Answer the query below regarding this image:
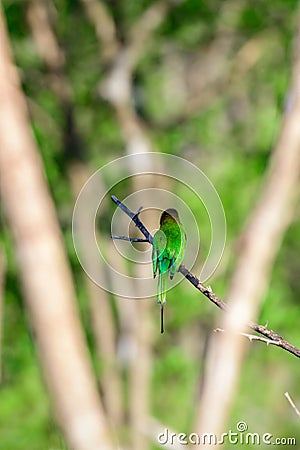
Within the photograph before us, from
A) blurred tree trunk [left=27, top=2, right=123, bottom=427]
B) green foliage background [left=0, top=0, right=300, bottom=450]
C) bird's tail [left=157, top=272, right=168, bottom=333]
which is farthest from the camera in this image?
green foliage background [left=0, top=0, right=300, bottom=450]

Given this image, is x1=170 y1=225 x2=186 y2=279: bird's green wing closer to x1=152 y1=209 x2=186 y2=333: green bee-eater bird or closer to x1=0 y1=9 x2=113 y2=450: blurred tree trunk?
x1=152 y1=209 x2=186 y2=333: green bee-eater bird

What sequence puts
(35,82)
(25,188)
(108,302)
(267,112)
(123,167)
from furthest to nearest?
(108,302), (267,112), (35,82), (123,167), (25,188)

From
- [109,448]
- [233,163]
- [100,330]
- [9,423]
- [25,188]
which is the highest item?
[233,163]

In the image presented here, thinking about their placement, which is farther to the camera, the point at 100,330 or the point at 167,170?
the point at 100,330

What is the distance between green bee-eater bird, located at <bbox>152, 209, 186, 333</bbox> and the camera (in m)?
1.01

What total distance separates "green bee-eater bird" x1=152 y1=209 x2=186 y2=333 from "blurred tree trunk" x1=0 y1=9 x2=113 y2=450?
1837mm

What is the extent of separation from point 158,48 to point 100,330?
7.42ft

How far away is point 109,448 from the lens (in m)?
2.99

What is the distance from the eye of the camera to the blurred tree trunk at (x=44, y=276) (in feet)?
9.32

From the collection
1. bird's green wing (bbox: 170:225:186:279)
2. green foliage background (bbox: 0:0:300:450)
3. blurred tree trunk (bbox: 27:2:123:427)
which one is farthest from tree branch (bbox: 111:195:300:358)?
blurred tree trunk (bbox: 27:2:123:427)

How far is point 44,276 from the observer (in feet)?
9.48

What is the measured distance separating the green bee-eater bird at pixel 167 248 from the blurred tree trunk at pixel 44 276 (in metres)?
1.84

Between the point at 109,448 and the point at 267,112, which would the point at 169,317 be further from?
the point at 109,448

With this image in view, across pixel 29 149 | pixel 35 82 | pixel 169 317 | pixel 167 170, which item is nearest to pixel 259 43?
pixel 167 170
